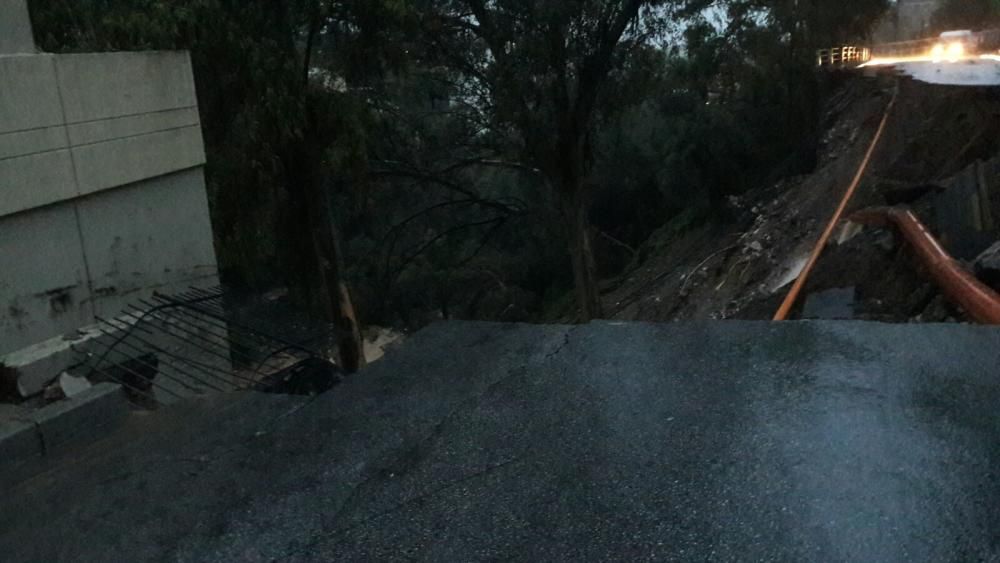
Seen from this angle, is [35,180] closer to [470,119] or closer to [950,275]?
[950,275]

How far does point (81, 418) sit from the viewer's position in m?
4.77

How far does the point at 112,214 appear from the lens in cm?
636

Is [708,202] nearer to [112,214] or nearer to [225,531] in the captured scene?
[112,214]

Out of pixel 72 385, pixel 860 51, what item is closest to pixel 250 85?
pixel 72 385

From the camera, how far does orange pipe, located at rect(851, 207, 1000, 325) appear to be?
6043 millimetres

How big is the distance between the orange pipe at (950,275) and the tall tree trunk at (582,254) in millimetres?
8427

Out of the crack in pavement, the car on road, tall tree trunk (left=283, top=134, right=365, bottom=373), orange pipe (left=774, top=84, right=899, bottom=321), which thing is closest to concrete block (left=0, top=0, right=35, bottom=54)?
the crack in pavement

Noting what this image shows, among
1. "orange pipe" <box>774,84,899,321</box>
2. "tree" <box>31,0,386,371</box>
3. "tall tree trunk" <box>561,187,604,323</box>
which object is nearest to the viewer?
"orange pipe" <box>774,84,899,321</box>

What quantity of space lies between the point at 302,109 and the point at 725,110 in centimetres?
1757

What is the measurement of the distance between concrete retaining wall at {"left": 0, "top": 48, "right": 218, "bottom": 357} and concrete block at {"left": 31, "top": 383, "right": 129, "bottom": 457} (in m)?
0.82

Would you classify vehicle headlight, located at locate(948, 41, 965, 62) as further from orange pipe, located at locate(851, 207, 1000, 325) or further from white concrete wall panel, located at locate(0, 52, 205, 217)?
white concrete wall panel, located at locate(0, 52, 205, 217)

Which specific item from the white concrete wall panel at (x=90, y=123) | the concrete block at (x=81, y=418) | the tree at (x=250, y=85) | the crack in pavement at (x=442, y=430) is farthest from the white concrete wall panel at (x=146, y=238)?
the tree at (x=250, y=85)

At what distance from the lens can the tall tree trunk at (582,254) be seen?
17.8m

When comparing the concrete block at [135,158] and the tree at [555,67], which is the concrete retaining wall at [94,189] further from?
the tree at [555,67]
